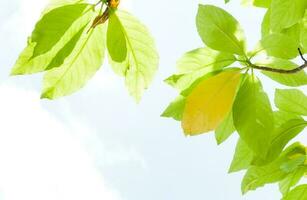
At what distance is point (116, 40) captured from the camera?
0.98 m

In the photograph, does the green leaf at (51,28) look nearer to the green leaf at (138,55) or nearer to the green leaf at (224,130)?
the green leaf at (138,55)

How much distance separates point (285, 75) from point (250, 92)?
16 cm

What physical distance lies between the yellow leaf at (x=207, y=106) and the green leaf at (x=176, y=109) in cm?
12

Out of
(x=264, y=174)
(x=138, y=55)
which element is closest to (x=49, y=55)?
(x=138, y=55)

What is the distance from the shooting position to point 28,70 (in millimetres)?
928

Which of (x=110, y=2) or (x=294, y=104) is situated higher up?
(x=110, y=2)

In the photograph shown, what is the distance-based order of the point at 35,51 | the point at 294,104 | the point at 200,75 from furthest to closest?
the point at 294,104, the point at 200,75, the point at 35,51

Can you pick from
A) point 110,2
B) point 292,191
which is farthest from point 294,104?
point 110,2

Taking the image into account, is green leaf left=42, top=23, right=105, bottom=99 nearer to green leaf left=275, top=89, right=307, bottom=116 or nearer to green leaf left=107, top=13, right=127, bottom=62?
green leaf left=107, top=13, right=127, bottom=62

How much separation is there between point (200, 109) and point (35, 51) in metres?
0.31

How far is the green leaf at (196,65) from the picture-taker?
1.05m

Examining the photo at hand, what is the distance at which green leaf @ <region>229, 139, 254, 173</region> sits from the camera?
1.08 metres

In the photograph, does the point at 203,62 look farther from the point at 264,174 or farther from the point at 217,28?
the point at 264,174

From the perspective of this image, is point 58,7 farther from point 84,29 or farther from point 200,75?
point 200,75
